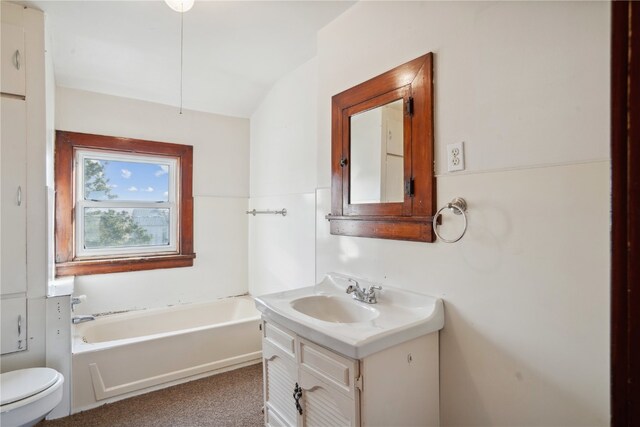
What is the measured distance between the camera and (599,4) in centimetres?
94

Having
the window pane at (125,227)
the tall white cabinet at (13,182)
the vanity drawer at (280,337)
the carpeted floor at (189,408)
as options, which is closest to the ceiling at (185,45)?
the tall white cabinet at (13,182)

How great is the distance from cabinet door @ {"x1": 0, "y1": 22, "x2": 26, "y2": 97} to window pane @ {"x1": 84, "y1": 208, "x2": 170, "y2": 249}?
1.22m

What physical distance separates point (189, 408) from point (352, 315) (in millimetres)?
1238

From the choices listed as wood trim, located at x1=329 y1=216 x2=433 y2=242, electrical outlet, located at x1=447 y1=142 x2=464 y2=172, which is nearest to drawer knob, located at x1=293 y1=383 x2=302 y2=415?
wood trim, located at x1=329 y1=216 x2=433 y2=242

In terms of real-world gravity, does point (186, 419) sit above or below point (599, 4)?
below

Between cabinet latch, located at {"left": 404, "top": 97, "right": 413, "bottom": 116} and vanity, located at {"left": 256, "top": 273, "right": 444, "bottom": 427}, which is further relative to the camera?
cabinet latch, located at {"left": 404, "top": 97, "right": 413, "bottom": 116}

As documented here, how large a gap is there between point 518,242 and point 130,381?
2.41m

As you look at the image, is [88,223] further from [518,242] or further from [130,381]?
[518,242]

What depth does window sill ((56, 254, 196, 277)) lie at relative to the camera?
2.56m

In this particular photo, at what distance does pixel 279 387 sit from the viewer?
1.56m

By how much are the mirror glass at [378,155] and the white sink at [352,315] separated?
1.57 ft
